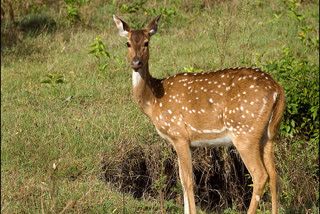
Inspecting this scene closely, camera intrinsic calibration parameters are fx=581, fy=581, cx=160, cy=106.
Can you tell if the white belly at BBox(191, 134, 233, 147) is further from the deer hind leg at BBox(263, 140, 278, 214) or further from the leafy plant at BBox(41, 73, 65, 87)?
the leafy plant at BBox(41, 73, 65, 87)

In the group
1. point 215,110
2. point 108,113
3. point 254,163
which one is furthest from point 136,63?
point 108,113

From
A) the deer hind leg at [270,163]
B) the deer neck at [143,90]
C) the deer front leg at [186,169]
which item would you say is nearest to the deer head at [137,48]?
the deer neck at [143,90]

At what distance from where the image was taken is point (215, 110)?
5977 millimetres

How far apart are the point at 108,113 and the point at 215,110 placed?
234 cm

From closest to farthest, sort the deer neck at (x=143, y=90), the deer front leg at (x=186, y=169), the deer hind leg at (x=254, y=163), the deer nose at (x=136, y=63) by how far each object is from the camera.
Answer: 1. the deer hind leg at (x=254, y=163)
2. the deer nose at (x=136, y=63)
3. the deer front leg at (x=186, y=169)
4. the deer neck at (x=143, y=90)

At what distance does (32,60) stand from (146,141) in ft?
10.9

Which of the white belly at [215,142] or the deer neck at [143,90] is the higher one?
the deer neck at [143,90]

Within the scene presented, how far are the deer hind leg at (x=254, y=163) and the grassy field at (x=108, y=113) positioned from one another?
590 mm

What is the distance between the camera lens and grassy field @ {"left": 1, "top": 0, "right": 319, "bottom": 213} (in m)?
6.51

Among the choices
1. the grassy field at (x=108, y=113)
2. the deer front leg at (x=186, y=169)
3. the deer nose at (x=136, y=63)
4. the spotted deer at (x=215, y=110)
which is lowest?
the grassy field at (x=108, y=113)

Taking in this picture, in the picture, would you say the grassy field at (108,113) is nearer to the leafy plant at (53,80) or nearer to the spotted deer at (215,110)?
the leafy plant at (53,80)

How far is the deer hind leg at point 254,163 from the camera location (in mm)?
5746

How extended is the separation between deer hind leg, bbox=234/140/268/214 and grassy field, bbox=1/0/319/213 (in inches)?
23.2

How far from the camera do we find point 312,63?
991 centimetres
